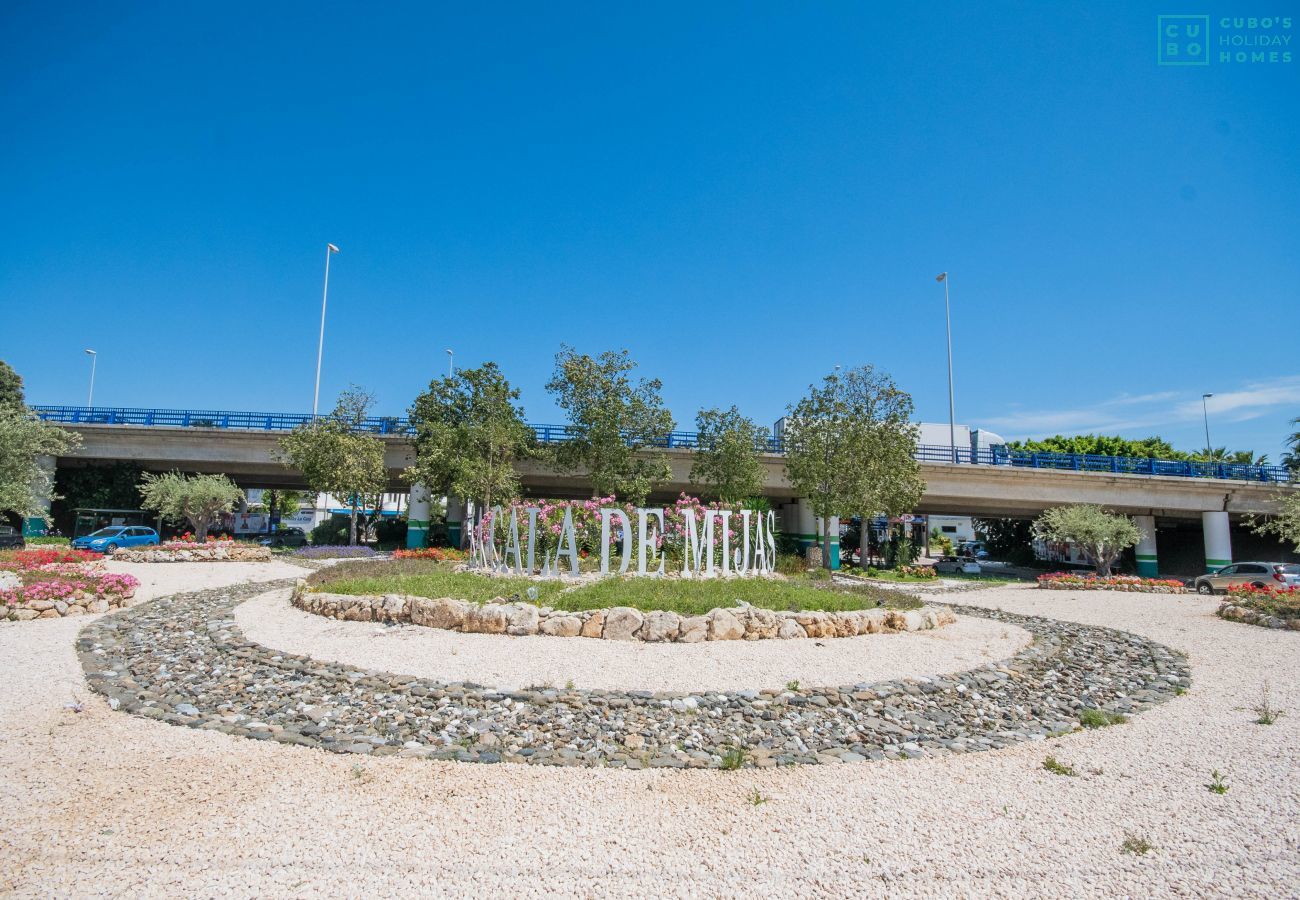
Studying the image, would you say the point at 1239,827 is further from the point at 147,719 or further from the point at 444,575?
the point at 444,575

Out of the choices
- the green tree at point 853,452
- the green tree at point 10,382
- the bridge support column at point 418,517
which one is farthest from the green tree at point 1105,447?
the green tree at point 10,382

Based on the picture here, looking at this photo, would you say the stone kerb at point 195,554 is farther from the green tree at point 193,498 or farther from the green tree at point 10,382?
the green tree at point 10,382

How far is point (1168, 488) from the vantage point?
119ft

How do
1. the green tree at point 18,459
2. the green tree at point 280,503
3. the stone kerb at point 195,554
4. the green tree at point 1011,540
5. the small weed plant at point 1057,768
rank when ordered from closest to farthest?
the small weed plant at point 1057,768
the green tree at point 18,459
the stone kerb at point 195,554
the green tree at point 1011,540
the green tree at point 280,503

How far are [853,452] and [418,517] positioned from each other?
24.6 m

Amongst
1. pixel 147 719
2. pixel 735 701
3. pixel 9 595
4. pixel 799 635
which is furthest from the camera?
pixel 9 595

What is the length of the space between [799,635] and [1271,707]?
20.0ft

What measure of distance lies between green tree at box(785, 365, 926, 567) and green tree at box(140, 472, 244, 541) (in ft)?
95.4

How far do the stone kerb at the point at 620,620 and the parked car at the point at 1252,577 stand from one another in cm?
2163

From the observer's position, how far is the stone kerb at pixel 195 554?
25562 millimetres

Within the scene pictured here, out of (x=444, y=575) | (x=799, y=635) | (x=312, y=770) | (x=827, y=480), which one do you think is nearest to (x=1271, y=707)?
(x=799, y=635)

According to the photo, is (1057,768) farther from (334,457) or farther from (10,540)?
(10,540)

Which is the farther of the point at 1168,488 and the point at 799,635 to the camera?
the point at 1168,488

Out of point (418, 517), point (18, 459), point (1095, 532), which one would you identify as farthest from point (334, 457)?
point (1095, 532)
